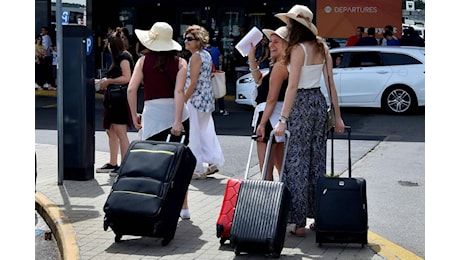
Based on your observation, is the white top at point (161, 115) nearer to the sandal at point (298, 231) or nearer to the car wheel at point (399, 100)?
the sandal at point (298, 231)

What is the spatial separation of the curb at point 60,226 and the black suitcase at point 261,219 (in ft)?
4.18

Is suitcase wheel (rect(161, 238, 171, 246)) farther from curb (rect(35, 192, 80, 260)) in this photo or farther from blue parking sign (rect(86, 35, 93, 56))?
blue parking sign (rect(86, 35, 93, 56))

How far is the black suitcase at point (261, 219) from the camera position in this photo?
6191 mm

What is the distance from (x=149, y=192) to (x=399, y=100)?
38.7 ft

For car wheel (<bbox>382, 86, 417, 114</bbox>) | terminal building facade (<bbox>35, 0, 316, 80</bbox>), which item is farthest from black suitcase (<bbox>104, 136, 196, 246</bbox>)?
terminal building facade (<bbox>35, 0, 316, 80</bbox>)

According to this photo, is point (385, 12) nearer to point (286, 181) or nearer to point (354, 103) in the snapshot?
point (354, 103)

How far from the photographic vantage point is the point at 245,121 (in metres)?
16.7

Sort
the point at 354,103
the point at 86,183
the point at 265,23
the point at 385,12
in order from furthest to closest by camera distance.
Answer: the point at 265,23 < the point at 385,12 < the point at 354,103 < the point at 86,183

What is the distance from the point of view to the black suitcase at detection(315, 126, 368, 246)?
6.51 m

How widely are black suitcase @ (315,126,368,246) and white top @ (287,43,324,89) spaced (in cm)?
84

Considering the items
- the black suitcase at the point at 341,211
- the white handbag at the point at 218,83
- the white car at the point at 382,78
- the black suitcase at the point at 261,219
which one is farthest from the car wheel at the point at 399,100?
the black suitcase at the point at 261,219
